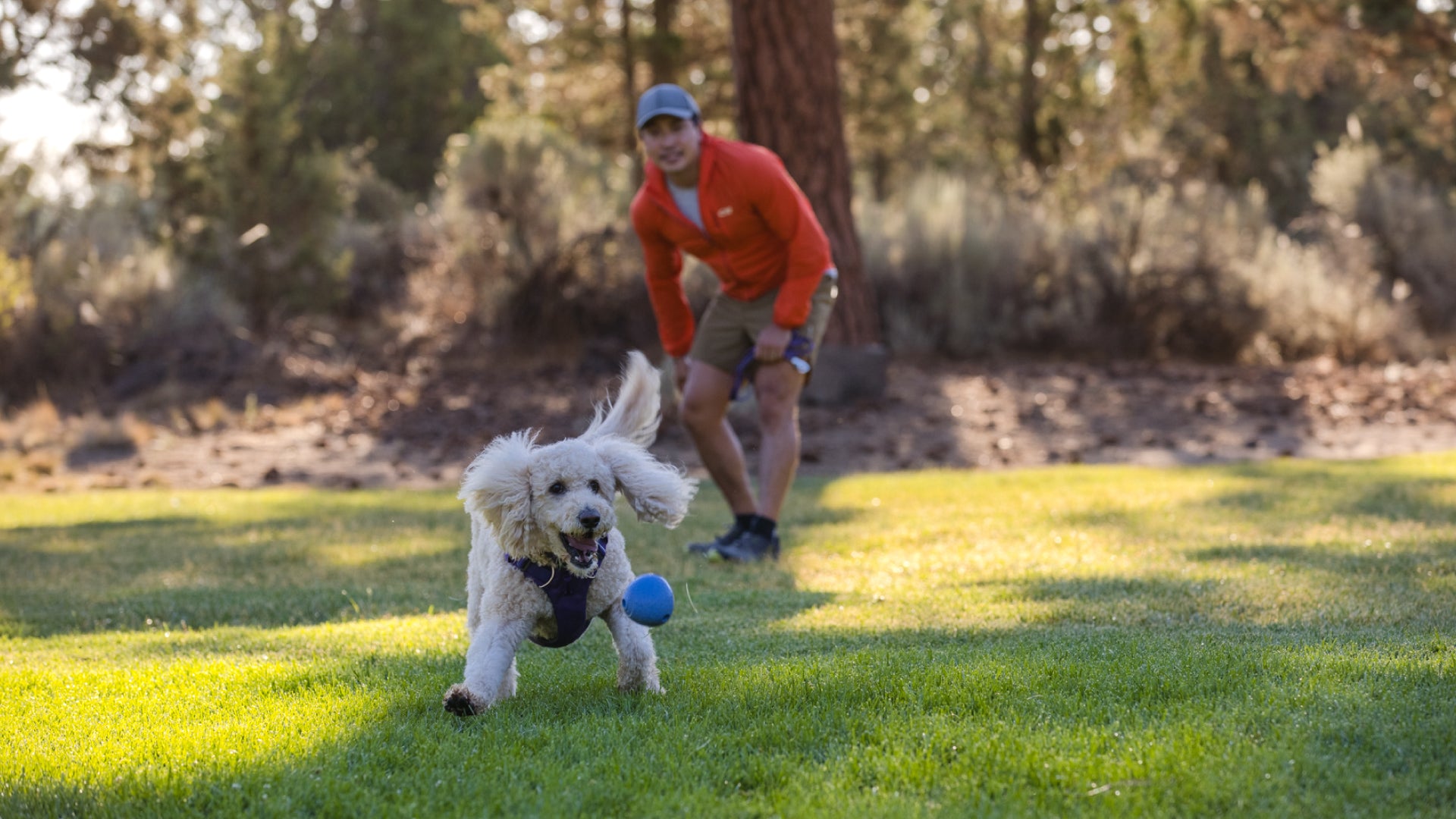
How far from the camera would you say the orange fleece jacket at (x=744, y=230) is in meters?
7.03

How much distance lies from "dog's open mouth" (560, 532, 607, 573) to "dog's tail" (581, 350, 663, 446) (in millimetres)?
747

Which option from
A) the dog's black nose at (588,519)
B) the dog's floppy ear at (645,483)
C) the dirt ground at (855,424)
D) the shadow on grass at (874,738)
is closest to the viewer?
the shadow on grass at (874,738)

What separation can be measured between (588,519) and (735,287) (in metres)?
3.46

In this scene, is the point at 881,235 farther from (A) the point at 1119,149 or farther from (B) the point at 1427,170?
(B) the point at 1427,170

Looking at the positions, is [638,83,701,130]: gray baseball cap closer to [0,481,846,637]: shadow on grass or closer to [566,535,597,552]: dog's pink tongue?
[0,481,846,637]: shadow on grass

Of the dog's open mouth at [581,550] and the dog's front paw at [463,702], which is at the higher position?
the dog's open mouth at [581,550]

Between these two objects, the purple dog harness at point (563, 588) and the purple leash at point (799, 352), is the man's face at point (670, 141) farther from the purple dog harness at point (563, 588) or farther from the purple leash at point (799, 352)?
the purple dog harness at point (563, 588)

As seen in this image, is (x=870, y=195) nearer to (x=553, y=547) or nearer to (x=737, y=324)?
(x=737, y=324)

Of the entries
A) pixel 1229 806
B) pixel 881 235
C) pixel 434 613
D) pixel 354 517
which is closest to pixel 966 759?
pixel 1229 806

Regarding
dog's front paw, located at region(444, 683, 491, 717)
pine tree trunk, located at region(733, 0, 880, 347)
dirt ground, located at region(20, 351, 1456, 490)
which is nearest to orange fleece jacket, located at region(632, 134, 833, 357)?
dog's front paw, located at region(444, 683, 491, 717)

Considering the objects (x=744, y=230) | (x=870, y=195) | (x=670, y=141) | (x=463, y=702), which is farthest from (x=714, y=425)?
(x=870, y=195)

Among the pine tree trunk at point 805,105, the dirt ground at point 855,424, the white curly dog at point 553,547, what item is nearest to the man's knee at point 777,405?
the white curly dog at point 553,547

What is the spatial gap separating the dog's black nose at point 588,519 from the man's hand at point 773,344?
9.76 feet

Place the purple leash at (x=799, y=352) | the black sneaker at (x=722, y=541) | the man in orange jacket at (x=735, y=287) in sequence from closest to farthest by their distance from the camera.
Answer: the man in orange jacket at (x=735, y=287) → the purple leash at (x=799, y=352) → the black sneaker at (x=722, y=541)
